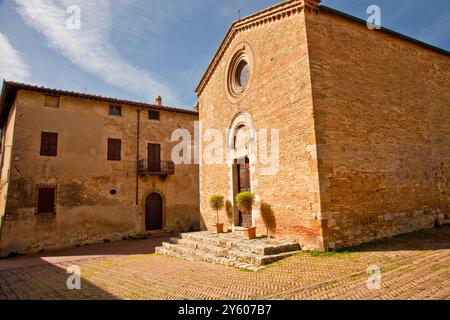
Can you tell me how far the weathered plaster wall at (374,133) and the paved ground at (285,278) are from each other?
105cm

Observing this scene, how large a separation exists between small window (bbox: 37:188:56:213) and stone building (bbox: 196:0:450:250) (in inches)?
393

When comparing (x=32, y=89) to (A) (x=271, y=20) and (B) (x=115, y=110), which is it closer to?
(B) (x=115, y=110)

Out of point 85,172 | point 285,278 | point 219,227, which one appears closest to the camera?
point 285,278

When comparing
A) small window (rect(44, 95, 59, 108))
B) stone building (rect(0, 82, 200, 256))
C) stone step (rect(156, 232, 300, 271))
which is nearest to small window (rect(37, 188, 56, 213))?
stone building (rect(0, 82, 200, 256))

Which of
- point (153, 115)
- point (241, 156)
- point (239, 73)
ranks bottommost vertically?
point (241, 156)

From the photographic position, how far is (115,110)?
1842 cm

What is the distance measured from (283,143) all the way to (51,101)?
14178mm

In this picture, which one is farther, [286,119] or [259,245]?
[286,119]

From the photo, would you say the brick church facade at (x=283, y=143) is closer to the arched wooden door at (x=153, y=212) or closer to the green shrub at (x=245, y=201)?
the arched wooden door at (x=153, y=212)

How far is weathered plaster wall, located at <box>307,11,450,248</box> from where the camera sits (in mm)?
8320

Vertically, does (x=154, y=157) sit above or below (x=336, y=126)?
above

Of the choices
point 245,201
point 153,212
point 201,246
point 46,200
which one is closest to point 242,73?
point 245,201

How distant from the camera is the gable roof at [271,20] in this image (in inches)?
360

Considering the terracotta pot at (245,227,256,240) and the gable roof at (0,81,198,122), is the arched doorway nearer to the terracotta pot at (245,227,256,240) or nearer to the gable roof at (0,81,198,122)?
the terracotta pot at (245,227,256,240)
